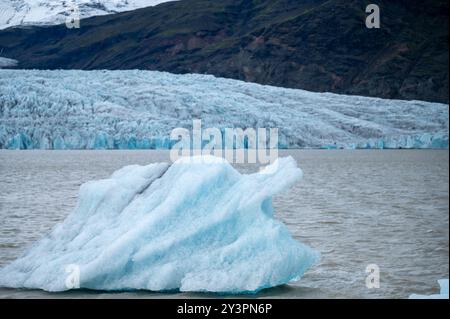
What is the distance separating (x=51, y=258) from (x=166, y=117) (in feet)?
138

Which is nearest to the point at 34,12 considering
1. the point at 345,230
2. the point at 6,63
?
the point at 6,63

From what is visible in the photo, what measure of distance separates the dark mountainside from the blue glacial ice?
103m

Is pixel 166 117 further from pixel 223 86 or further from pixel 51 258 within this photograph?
pixel 51 258

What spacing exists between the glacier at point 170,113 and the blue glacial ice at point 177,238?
37106 mm

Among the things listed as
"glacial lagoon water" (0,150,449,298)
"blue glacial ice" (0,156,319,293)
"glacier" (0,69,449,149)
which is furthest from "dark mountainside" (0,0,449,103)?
"blue glacial ice" (0,156,319,293)

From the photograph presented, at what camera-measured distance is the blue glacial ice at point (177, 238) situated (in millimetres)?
7355

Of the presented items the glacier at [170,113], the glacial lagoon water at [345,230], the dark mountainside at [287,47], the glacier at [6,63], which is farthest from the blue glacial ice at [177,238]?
the dark mountainside at [287,47]

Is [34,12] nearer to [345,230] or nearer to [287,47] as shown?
[287,47]

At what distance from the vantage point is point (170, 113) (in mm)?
51031

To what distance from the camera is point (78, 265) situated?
739 centimetres

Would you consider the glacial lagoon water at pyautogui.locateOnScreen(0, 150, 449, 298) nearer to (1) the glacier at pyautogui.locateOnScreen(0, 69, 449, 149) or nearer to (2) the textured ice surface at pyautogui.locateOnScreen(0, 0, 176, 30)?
(1) the glacier at pyautogui.locateOnScreen(0, 69, 449, 149)

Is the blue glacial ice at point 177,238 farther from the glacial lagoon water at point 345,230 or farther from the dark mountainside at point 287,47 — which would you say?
the dark mountainside at point 287,47

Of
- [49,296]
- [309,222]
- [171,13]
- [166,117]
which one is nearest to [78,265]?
[49,296]

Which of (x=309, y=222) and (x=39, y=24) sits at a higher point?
(x=39, y=24)
